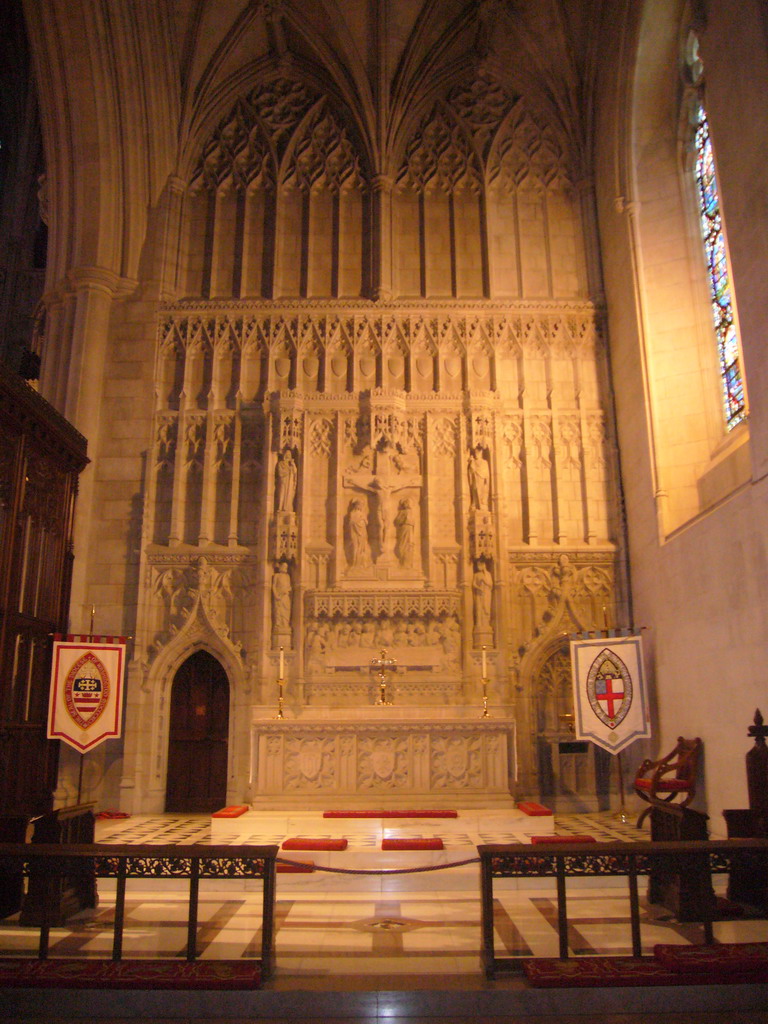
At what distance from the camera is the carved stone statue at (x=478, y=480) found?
40.9 ft

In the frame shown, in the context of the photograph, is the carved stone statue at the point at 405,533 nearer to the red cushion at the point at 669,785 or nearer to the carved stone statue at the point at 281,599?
the carved stone statue at the point at 281,599

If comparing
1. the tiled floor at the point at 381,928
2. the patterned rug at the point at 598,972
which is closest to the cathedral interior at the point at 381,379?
the tiled floor at the point at 381,928

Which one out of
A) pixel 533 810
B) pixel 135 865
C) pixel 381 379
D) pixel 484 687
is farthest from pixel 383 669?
pixel 135 865

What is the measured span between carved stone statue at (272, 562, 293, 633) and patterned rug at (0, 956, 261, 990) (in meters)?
7.40

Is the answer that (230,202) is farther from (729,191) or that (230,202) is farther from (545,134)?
(729,191)

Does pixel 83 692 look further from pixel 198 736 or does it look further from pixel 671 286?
pixel 671 286

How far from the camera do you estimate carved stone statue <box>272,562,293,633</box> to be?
1197 cm

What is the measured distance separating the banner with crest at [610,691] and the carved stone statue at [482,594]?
1.51 meters

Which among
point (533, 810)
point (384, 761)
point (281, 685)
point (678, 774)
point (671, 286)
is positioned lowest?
point (533, 810)

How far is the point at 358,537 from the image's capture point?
40.5 ft

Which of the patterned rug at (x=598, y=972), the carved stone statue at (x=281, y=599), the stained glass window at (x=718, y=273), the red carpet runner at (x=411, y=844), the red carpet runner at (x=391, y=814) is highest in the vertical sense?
the stained glass window at (x=718, y=273)

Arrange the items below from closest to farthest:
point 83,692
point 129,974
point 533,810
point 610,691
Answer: point 129,974
point 533,810
point 83,692
point 610,691

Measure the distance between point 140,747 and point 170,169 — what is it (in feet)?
31.0

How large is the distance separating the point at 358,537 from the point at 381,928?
23.4ft
